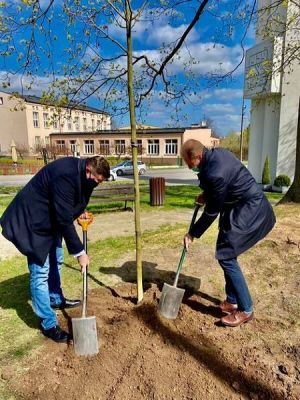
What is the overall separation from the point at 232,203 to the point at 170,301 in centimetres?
112

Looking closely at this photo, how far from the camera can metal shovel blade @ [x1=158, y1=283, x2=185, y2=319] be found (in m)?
3.13

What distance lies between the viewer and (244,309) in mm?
3051

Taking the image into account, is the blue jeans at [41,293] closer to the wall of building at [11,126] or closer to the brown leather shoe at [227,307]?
the brown leather shoe at [227,307]

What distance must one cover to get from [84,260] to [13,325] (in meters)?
1.15

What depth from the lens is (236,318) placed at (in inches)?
120

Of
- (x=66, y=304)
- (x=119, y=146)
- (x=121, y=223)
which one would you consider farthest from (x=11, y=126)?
(x=66, y=304)

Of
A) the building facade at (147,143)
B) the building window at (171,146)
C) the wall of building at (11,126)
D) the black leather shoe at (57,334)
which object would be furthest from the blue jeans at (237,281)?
the wall of building at (11,126)

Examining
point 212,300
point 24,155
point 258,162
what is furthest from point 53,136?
point 212,300

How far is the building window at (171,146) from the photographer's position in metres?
46.0

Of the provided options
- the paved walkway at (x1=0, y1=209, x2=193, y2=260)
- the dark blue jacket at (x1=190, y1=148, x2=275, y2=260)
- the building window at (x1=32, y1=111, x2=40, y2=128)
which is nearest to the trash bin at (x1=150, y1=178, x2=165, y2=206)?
the paved walkway at (x1=0, y1=209, x2=193, y2=260)

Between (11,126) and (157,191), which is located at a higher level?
(11,126)

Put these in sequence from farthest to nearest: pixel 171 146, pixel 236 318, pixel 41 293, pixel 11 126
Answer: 1. pixel 11 126
2. pixel 171 146
3. pixel 236 318
4. pixel 41 293

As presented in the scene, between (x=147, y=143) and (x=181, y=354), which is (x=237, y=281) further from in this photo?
(x=147, y=143)

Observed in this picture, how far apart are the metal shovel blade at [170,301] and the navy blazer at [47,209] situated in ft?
3.21
